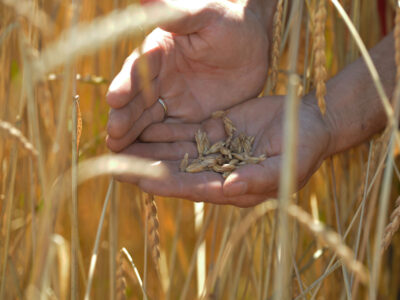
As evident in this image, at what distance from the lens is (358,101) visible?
1.16 m

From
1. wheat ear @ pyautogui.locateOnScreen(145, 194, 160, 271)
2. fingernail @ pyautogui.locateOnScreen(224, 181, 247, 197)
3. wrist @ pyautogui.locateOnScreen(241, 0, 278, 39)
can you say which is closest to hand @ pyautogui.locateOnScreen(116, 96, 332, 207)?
fingernail @ pyautogui.locateOnScreen(224, 181, 247, 197)

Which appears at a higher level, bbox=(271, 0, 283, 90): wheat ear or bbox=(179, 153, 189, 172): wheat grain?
bbox=(271, 0, 283, 90): wheat ear

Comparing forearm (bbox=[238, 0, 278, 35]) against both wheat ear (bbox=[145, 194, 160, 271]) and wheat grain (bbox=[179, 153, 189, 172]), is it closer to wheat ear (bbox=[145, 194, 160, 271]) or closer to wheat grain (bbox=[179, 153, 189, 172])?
wheat grain (bbox=[179, 153, 189, 172])

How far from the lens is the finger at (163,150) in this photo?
3.30ft

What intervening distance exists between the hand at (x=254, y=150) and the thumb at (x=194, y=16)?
0.20 m

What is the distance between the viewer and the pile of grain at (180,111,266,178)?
3.40 ft

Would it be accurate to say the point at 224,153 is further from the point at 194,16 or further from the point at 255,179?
the point at 194,16

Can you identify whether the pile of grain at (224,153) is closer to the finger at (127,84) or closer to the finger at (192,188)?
the finger at (192,188)

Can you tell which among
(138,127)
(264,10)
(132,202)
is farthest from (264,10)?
(132,202)

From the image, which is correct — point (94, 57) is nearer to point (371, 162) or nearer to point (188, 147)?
point (188, 147)

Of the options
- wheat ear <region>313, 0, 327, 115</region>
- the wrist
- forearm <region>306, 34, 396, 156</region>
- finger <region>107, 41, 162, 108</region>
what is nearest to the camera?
wheat ear <region>313, 0, 327, 115</region>

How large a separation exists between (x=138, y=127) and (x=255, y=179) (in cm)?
26

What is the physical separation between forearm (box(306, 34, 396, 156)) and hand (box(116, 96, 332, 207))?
0.05 meters

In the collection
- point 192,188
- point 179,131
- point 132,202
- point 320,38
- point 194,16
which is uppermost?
point 194,16
